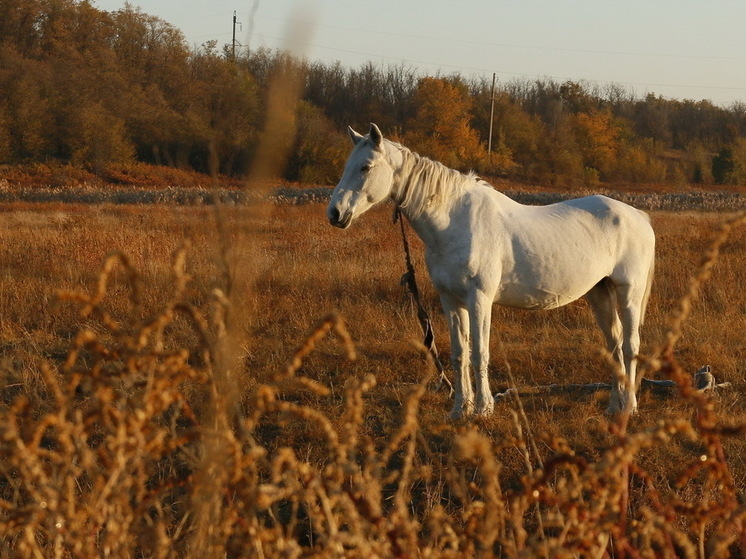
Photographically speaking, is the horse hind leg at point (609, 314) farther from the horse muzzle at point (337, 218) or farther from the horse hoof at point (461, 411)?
the horse muzzle at point (337, 218)

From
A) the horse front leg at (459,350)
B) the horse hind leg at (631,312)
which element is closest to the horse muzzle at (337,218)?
the horse front leg at (459,350)

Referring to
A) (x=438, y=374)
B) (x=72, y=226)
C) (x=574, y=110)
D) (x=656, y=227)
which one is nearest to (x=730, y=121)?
(x=574, y=110)

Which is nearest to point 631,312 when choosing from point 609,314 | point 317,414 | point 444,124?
point 609,314

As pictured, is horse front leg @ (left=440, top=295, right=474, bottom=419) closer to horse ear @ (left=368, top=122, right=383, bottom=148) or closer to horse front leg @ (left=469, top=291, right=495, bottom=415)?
horse front leg @ (left=469, top=291, right=495, bottom=415)

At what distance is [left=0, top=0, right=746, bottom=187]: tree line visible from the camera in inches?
1679

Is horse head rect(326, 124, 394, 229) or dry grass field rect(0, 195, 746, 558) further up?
horse head rect(326, 124, 394, 229)

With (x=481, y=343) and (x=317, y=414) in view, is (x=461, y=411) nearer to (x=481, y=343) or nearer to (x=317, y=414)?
(x=481, y=343)

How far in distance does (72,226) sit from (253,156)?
14707 mm

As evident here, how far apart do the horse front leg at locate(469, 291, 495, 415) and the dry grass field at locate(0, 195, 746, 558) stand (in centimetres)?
19

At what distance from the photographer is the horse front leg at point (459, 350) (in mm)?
5773

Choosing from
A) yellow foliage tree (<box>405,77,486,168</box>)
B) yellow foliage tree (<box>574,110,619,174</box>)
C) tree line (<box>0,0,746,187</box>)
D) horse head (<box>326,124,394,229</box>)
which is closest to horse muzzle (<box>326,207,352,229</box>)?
horse head (<box>326,124,394,229</box>)

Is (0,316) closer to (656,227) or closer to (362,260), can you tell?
(362,260)

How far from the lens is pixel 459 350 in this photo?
19.1 ft

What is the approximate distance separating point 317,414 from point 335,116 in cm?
6348
